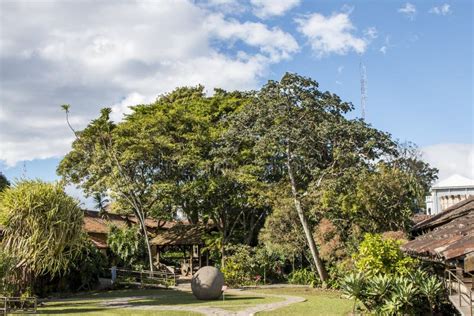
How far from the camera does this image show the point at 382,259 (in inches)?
757

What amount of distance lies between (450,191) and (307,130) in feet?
33.2

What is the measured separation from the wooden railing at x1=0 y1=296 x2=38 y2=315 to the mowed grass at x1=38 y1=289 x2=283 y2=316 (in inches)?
17.1

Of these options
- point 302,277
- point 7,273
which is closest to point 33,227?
point 7,273

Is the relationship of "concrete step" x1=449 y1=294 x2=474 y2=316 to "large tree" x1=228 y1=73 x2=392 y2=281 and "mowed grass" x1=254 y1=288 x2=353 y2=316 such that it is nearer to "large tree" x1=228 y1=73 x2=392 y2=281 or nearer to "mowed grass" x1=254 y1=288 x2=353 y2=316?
"mowed grass" x1=254 y1=288 x2=353 y2=316

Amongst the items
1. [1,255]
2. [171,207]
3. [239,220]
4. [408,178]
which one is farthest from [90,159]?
[408,178]

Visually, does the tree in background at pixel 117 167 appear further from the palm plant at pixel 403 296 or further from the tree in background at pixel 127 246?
the palm plant at pixel 403 296

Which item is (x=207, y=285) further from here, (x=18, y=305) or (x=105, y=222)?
(x=105, y=222)

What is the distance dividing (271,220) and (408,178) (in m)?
8.91

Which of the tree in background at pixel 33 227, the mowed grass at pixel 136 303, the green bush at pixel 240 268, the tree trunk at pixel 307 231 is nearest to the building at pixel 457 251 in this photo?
the tree trunk at pixel 307 231

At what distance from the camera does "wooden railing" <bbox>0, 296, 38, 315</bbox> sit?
20.2 m

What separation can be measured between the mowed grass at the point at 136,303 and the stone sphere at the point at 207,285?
45 centimetres

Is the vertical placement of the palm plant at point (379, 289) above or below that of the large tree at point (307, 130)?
below

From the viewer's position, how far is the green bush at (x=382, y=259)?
19.0 meters

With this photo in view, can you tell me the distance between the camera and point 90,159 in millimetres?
38875
